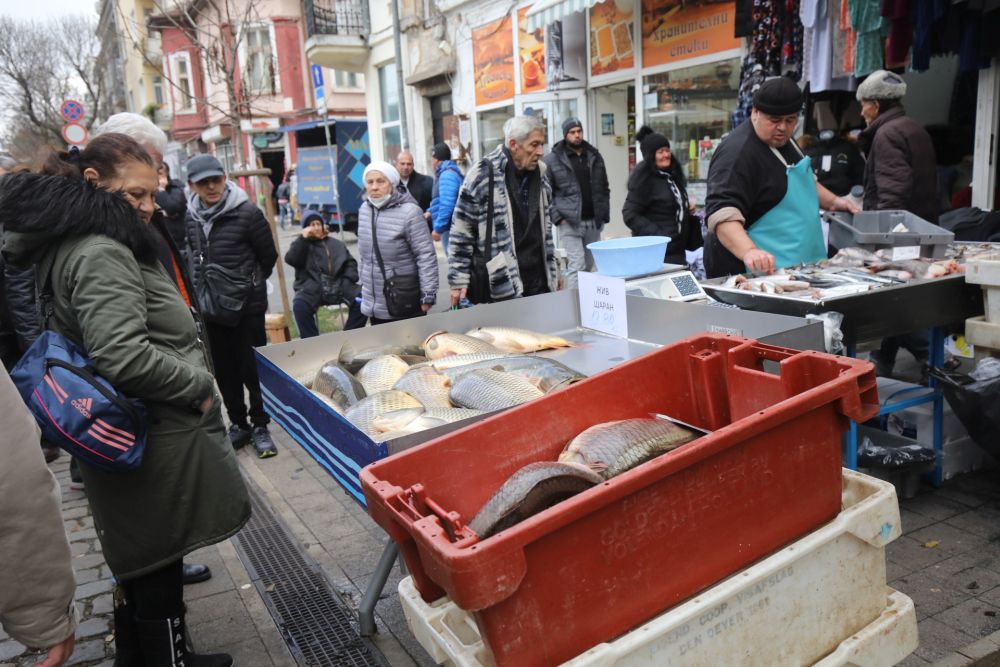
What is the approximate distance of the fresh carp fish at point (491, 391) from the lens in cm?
251

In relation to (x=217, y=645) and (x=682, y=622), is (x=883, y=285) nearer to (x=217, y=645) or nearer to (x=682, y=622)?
(x=682, y=622)

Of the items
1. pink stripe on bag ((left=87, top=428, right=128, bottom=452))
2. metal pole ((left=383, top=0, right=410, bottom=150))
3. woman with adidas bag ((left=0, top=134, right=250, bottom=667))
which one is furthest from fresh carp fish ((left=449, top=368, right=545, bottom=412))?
metal pole ((left=383, top=0, right=410, bottom=150))

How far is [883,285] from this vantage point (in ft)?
10.8

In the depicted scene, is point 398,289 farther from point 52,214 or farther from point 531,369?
point 52,214

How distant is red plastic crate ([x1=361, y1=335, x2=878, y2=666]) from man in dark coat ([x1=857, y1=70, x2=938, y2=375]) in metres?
4.01

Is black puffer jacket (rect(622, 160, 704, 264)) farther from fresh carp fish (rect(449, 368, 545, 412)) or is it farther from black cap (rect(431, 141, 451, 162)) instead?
fresh carp fish (rect(449, 368, 545, 412))

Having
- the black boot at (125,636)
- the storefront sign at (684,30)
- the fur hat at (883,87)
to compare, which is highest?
the storefront sign at (684,30)

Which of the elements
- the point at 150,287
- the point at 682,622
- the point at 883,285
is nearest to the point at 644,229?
the point at 883,285

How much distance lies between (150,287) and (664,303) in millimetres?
2037

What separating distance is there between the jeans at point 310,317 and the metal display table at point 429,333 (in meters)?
3.06

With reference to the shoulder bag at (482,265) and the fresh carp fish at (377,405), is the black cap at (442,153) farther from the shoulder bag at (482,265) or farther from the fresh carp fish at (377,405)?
the fresh carp fish at (377,405)

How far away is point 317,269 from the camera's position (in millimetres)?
6867

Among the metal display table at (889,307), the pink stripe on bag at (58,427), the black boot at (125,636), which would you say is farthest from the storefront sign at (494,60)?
the pink stripe on bag at (58,427)

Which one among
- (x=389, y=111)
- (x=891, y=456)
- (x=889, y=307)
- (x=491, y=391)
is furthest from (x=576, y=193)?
(x=389, y=111)
